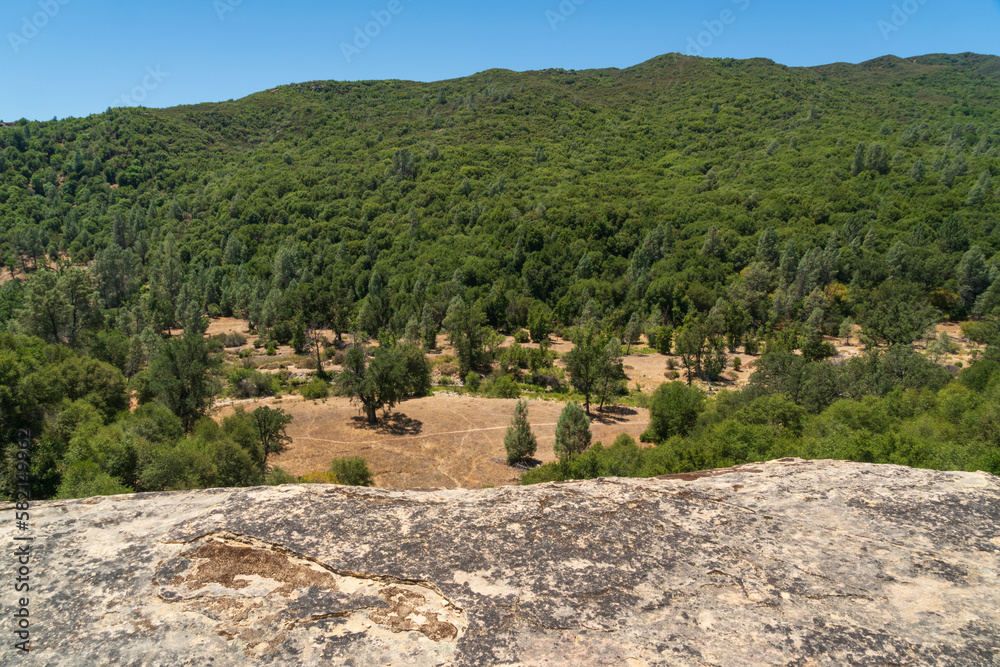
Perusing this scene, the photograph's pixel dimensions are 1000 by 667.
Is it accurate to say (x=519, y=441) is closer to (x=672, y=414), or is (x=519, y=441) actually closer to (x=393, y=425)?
(x=393, y=425)

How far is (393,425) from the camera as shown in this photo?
38.3 metres

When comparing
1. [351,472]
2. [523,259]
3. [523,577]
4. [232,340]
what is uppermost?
[523,259]

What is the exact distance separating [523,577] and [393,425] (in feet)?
117

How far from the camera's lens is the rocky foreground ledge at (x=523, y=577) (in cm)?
351

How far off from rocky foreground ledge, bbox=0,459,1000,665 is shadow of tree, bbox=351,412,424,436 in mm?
32590

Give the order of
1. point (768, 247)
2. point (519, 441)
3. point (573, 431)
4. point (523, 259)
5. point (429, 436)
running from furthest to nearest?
point (523, 259) → point (768, 247) → point (429, 436) → point (519, 441) → point (573, 431)

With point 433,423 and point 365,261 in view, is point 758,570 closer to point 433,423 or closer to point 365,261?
point 433,423

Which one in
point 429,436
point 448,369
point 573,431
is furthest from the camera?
point 448,369

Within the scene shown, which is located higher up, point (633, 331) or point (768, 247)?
point (768, 247)

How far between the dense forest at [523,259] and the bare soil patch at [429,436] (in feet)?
8.50

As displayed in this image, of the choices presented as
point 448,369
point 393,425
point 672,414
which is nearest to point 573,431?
point 672,414

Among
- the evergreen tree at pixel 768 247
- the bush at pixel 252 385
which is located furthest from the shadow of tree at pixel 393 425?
the evergreen tree at pixel 768 247

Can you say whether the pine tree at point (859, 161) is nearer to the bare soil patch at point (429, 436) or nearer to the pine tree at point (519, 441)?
the bare soil patch at point (429, 436)

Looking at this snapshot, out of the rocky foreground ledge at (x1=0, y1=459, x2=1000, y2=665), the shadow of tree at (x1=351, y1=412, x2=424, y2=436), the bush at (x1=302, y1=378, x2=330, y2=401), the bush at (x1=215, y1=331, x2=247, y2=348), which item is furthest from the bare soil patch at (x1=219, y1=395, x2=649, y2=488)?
the bush at (x1=215, y1=331, x2=247, y2=348)
